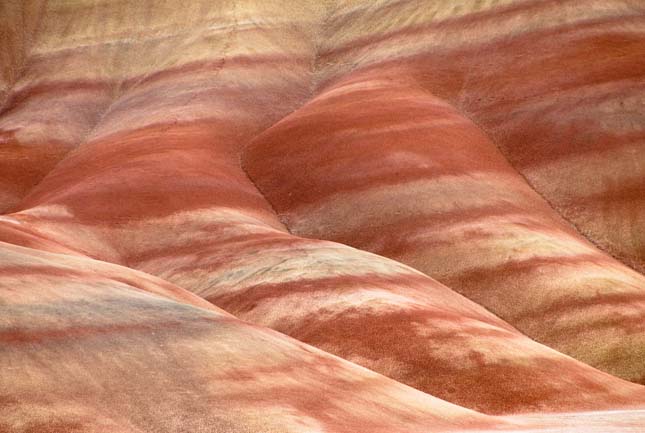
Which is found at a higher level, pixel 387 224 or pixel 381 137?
pixel 381 137

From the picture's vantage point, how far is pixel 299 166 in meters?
71.2

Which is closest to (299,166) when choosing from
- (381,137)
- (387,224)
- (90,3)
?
(381,137)

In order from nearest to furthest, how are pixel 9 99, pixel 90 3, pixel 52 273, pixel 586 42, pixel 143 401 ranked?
pixel 143 401, pixel 52 273, pixel 586 42, pixel 9 99, pixel 90 3

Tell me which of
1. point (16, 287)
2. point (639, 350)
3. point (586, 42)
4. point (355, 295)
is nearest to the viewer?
point (16, 287)

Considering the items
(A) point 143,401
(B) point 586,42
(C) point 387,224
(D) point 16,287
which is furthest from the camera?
(B) point 586,42

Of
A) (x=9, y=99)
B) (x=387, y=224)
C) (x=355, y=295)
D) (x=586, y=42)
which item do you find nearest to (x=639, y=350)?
(x=355, y=295)

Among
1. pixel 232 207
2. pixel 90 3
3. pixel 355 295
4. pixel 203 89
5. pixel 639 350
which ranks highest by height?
pixel 90 3

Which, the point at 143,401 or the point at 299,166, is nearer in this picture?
the point at 143,401

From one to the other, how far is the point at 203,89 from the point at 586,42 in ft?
99.3

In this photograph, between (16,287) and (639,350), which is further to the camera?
(639,350)

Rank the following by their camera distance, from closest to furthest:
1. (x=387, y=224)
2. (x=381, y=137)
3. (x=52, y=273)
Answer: (x=52, y=273) → (x=387, y=224) → (x=381, y=137)

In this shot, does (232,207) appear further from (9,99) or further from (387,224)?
(9,99)

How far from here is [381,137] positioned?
70812 mm

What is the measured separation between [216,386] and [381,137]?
154ft
